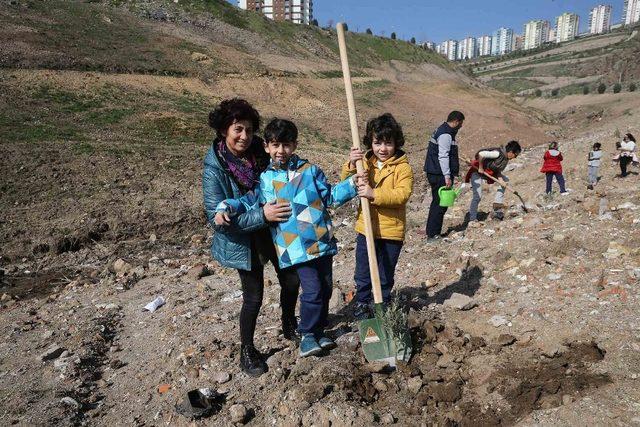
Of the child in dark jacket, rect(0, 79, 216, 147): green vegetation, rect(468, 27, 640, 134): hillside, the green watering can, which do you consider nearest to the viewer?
the green watering can

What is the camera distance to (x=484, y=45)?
152375mm

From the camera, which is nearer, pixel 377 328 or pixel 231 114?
pixel 231 114

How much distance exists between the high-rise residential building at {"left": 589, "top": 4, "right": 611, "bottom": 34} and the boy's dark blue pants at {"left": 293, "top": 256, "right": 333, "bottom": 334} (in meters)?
143

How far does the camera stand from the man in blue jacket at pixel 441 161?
5.39 m

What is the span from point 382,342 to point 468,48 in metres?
168

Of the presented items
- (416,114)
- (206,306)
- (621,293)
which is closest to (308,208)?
(206,306)

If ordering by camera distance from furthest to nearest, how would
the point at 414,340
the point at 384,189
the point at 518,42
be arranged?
the point at 518,42
the point at 414,340
the point at 384,189

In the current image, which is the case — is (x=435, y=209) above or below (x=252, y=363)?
above

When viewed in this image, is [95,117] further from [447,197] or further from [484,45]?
[484,45]

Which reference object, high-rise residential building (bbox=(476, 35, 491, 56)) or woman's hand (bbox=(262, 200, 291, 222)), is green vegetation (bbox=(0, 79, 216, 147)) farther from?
high-rise residential building (bbox=(476, 35, 491, 56))

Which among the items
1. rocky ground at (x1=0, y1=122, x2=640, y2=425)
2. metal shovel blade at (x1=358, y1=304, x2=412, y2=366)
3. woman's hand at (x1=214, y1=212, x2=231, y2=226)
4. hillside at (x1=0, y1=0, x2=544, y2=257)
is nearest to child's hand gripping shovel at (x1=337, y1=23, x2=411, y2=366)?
metal shovel blade at (x1=358, y1=304, x2=412, y2=366)

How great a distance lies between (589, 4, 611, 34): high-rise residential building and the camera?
116562 mm

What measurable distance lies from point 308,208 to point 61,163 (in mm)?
8750

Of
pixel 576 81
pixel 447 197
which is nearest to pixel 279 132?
pixel 447 197
